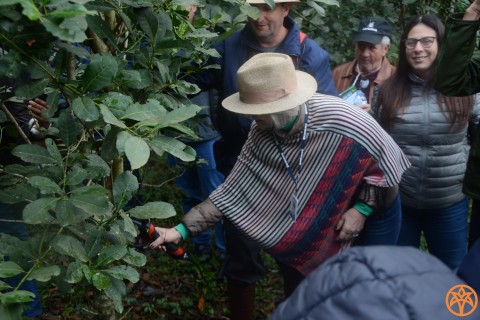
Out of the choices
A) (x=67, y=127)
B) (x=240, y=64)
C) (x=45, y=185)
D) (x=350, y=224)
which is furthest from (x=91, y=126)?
(x=240, y=64)

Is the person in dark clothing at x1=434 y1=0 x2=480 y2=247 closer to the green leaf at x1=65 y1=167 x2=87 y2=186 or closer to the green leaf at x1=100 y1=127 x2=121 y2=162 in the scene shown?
the green leaf at x1=100 y1=127 x2=121 y2=162

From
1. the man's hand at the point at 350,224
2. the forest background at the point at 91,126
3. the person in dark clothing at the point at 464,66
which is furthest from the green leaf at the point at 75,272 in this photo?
the person in dark clothing at the point at 464,66

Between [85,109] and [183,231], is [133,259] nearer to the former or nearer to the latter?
[85,109]

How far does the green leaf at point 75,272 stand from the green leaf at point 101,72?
19.2 inches

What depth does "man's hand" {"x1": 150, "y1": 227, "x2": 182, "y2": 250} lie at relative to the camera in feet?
9.53

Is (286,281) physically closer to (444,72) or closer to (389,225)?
(389,225)

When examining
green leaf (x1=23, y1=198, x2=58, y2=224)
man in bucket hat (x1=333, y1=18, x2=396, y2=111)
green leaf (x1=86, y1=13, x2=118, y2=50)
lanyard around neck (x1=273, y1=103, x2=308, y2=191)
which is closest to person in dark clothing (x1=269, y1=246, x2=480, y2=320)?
green leaf (x1=23, y1=198, x2=58, y2=224)

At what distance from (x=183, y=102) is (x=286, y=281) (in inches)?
53.6

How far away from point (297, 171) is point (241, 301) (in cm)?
115

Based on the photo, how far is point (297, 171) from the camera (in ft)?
9.62

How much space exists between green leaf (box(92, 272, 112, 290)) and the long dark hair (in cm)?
220

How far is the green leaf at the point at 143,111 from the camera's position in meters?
1.72

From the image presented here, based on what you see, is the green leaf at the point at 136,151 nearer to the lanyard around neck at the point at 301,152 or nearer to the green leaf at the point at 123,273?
the green leaf at the point at 123,273

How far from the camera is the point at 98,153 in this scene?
2.17 m
